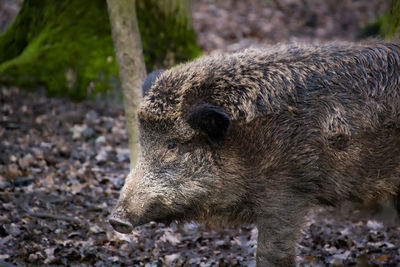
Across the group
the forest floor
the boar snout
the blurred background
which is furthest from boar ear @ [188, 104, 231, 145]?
the blurred background

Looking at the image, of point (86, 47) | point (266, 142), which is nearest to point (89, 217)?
point (266, 142)

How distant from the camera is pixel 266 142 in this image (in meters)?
4.90

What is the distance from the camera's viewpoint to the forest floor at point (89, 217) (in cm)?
594

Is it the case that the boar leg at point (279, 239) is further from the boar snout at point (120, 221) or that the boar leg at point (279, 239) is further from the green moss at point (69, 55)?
the green moss at point (69, 55)

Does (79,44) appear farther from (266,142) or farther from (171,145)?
(266,142)

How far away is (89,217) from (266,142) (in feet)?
9.27

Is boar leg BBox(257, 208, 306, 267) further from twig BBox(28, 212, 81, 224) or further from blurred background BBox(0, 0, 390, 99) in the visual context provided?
blurred background BBox(0, 0, 390, 99)

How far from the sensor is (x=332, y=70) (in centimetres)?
513

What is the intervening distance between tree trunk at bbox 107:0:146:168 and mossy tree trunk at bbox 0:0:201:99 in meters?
2.67

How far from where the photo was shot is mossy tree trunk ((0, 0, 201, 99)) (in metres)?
9.82

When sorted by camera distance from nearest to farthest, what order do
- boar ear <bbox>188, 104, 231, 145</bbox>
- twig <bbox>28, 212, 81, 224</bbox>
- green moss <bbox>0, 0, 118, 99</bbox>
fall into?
boar ear <bbox>188, 104, 231, 145</bbox>, twig <bbox>28, 212, 81, 224</bbox>, green moss <bbox>0, 0, 118, 99</bbox>

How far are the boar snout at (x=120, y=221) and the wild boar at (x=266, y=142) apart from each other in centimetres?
1

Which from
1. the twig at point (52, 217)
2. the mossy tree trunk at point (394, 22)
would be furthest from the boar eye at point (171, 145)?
the mossy tree trunk at point (394, 22)

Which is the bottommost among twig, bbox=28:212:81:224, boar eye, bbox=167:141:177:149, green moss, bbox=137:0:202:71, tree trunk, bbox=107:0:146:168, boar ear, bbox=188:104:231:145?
twig, bbox=28:212:81:224
